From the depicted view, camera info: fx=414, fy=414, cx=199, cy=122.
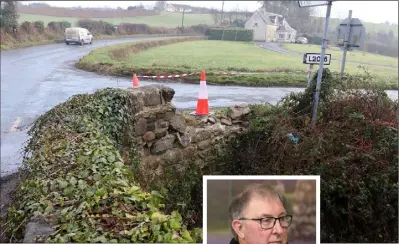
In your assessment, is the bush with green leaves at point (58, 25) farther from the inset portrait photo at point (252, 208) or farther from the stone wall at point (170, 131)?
the inset portrait photo at point (252, 208)

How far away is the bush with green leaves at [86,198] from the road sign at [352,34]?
2708 millimetres

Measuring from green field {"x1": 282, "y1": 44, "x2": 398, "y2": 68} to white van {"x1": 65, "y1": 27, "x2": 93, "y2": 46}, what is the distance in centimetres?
214

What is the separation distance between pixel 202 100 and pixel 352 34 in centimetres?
186

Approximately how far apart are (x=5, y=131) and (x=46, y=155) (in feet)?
8.91

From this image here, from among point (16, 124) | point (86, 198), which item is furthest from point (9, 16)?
point (86, 198)

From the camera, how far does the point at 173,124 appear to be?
4918 millimetres

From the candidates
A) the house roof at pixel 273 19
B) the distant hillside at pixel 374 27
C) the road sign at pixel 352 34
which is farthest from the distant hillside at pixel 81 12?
the road sign at pixel 352 34

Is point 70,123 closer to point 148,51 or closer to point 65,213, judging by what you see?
point 148,51

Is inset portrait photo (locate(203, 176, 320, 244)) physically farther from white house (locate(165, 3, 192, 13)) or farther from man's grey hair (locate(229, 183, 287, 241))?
white house (locate(165, 3, 192, 13))

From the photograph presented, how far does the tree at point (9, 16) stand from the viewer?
4.34 m

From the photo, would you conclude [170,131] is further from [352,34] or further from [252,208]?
[252,208]

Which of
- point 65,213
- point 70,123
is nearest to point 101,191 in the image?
point 65,213

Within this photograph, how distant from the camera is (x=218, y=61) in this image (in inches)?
184

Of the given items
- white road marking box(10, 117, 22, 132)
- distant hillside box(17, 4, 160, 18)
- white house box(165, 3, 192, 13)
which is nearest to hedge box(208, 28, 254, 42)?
white house box(165, 3, 192, 13)
